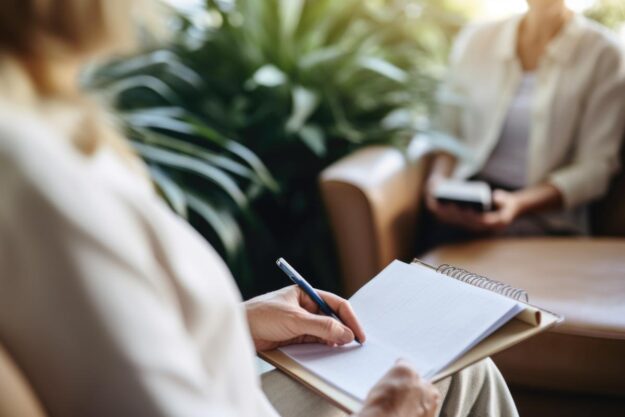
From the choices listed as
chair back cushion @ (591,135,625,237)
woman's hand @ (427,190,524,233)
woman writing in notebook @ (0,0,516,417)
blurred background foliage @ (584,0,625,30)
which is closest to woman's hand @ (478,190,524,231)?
woman's hand @ (427,190,524,233)

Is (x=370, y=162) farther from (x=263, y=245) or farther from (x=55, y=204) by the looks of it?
(x=55, y=204)

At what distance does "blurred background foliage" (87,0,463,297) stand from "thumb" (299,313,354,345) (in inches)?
31.0

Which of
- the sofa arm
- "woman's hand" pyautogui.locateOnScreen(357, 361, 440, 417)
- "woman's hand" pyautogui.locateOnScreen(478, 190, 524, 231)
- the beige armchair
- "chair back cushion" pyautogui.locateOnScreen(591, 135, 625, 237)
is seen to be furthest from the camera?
"chair back cushion" pyautogui.locateOnScreen(591, 135, 625, 237)

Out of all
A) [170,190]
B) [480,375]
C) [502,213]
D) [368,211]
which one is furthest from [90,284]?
[502,213]

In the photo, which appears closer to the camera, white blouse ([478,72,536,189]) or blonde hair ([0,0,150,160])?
blonde hair ([0,0,150,160])

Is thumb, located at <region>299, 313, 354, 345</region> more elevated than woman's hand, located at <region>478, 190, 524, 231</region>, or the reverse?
thumb, located at <region>299, 313, 354, 345</region>

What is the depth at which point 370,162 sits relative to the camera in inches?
54.1

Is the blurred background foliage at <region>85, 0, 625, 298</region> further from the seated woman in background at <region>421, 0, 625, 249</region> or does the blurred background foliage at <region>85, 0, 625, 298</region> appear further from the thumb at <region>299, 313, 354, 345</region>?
the thumb at <region>299, 313, 354, 345</region>

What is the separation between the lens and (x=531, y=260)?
126 cm

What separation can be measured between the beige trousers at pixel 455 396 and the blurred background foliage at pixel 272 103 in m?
0.77

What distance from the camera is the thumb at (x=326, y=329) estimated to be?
2.33 ft

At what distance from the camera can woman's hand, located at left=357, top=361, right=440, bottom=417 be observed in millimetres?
577

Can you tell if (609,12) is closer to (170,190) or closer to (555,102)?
(555,102)

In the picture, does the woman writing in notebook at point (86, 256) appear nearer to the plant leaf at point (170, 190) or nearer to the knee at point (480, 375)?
the knee at point (480, 375)
